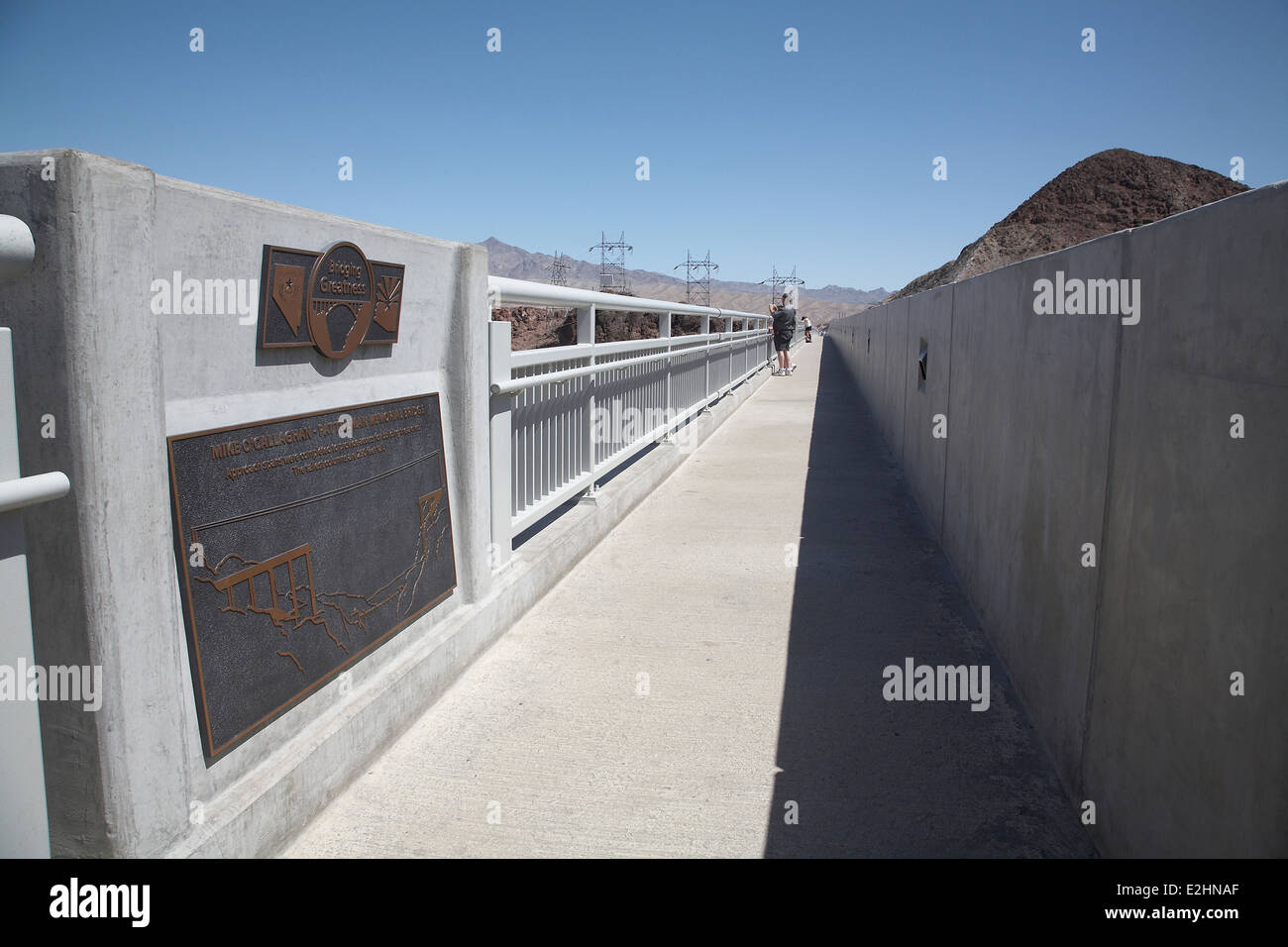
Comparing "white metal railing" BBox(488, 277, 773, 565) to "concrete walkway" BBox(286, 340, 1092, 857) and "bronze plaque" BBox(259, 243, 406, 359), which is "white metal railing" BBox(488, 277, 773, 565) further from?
"bronze plaque" BBox(259, 243, 406, 359)

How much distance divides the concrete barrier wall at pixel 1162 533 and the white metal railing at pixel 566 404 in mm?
2622

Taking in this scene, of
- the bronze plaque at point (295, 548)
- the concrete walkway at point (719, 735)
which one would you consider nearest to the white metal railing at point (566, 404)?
the concrete walkway at point (719, 735)

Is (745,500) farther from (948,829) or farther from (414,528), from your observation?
(948,829)

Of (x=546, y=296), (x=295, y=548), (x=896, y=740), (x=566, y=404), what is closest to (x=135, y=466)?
(x=295, y=548)

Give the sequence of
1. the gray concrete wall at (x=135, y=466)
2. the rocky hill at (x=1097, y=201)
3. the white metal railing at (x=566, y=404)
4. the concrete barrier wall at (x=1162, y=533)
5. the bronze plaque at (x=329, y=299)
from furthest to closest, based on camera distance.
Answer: the rocky hill at (x=1097, y=201)
the white metal railing at (x=566, y=404)
the bronze plaque at (x=329, y=299)
the gray concrete wall at (x=135, y=466)
the concrete barrier wall at (x=1162, y=533)

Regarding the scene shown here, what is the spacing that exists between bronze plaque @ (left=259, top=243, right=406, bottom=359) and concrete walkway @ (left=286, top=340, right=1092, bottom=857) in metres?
1.66

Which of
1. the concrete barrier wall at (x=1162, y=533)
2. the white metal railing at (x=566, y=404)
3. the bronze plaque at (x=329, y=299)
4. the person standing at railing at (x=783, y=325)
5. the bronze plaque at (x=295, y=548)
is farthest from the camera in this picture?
the person standing at railing at (x=783, y=325)

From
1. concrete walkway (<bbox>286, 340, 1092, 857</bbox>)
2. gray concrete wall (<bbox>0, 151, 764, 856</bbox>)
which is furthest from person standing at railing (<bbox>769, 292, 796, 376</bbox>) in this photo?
gray concrete wall (<bbox>0, 151, 764, 856</bbox>)

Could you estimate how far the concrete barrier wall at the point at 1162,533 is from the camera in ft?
6.72

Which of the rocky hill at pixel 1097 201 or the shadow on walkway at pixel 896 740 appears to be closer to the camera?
the shadow on walkway at pixel 896 740

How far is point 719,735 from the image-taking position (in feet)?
13.0

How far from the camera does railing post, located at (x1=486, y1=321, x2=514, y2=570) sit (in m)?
4.94

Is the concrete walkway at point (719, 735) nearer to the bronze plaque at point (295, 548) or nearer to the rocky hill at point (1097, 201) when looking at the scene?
the bronze plaque at point (295, 548)

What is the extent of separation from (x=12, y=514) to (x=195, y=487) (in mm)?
588
